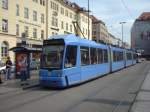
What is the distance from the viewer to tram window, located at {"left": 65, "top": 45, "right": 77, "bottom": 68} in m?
20.1

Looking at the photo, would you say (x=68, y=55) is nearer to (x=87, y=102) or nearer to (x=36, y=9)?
(x=87, y=102)

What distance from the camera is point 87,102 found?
14.7 metres

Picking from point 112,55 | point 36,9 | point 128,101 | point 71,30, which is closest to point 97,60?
point 112,55

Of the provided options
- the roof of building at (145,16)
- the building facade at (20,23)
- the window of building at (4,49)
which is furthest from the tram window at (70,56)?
the roof of building at (145,16)

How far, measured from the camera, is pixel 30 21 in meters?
62.8

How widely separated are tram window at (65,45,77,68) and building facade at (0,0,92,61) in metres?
28.3

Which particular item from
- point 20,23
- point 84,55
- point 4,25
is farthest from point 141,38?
point 84,55

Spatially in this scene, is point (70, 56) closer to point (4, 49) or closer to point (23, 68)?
point (23, 68)

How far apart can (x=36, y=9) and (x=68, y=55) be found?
46.4 m

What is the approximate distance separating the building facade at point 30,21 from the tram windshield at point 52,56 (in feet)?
94.8

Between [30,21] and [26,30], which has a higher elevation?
[30,21]

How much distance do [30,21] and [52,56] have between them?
143 ft

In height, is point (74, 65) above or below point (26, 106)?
above

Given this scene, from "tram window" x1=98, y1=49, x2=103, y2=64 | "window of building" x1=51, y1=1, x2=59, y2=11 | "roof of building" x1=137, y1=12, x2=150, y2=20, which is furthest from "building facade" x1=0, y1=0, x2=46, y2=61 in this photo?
"roof of building" x1=137, y1=12, x2=150, y2=20
